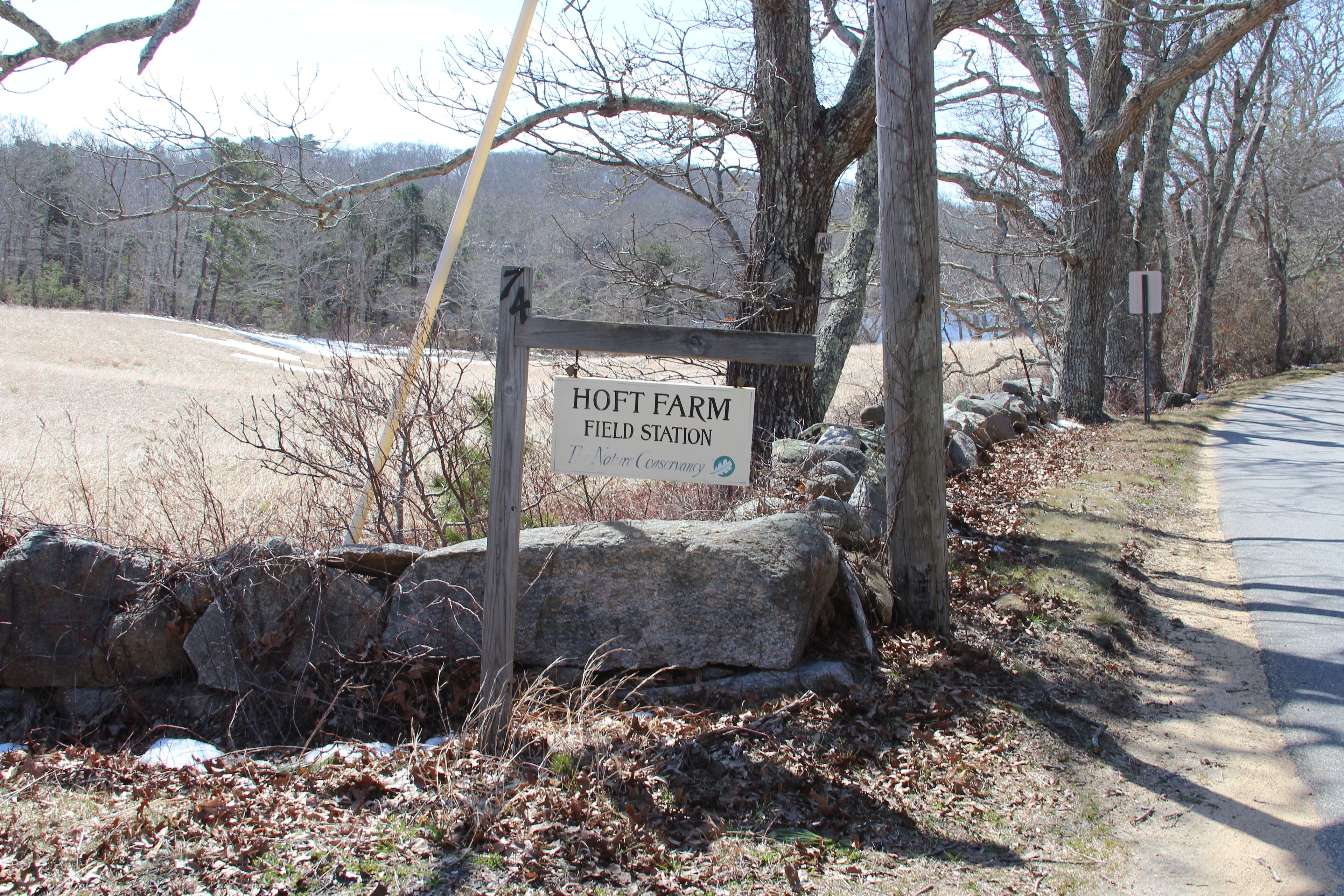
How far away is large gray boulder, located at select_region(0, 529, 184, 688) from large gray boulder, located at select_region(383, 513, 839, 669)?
1.37 m

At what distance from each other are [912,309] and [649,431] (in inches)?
77.7

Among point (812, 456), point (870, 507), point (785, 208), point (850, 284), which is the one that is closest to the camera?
point (870, 507)

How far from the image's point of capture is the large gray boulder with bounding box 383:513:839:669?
15.3 feet

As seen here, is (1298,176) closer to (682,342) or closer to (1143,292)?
(1143,292)

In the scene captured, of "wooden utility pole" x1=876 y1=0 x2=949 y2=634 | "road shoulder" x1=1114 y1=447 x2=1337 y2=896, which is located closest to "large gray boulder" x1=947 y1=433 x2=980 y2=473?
"road shoulder" x1=1114 y1=447 x2=1337 y2=896

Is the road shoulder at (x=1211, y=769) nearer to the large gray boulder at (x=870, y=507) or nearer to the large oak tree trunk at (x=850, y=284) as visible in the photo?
the large gray boulder at (x=870, y=507)

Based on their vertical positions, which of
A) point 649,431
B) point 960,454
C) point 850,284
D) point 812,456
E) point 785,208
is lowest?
point 960,454

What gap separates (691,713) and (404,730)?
1530 millimetres

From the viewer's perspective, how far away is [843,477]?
7355 mm

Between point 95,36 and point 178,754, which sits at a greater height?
point 95,36

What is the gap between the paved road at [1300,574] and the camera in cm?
424

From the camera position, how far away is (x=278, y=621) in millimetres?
4867

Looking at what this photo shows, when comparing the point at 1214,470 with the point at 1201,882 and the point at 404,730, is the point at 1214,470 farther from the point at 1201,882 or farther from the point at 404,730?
the point at 404,730

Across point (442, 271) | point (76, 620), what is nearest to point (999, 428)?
point (442, 271)
